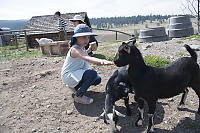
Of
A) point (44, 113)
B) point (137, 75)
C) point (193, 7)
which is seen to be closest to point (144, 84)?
point (137, 75)

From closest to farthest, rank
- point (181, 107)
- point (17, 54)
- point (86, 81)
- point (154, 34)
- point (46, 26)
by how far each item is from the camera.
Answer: point (181, 107)
point (86, 81)
point (154, 34)
point (17, 54)
point (46, 26)

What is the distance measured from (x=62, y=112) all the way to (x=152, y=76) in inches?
86.4

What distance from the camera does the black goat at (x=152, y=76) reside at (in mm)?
2947

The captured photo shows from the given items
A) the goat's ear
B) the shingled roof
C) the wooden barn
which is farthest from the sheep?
the shingled roof

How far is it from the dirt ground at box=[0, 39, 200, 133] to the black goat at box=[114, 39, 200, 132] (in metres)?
0.58

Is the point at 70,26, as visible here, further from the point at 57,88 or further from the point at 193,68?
the point at 193,68

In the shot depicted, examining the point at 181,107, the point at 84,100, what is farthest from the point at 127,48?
the point at 181,107

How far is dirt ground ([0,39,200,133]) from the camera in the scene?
3.60m

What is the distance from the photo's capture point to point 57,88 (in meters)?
5.29

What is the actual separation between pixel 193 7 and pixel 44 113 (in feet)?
48.1

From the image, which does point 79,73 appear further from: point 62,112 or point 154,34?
point 154,34

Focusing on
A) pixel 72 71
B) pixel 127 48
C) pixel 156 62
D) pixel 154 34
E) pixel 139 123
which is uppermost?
pixel 154 34

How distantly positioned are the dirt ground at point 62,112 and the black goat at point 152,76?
0.58 meters

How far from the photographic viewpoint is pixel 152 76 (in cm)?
311
